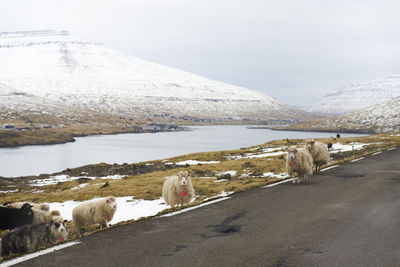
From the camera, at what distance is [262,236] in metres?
9.27

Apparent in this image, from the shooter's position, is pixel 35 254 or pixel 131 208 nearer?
pixel 35 254

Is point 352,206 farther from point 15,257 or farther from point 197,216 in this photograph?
point 15,257

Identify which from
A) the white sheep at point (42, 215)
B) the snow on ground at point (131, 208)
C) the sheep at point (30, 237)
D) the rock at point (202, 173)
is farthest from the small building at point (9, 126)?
the sheep at point (30, 237)

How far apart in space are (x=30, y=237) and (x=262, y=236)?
7.37m

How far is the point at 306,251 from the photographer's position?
8.04 m

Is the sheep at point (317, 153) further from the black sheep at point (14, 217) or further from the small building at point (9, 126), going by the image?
the small building at point (9, 126)

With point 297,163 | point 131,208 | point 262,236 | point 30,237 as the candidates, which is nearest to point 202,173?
point 131,208

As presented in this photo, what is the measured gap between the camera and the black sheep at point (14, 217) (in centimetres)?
1567

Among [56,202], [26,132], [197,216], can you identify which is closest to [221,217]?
[197,216]

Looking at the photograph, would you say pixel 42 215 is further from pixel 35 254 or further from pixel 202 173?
pixel 202 173

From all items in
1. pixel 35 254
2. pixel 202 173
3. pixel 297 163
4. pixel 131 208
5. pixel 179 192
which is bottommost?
pixel 131 208

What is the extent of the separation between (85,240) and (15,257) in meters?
1.70

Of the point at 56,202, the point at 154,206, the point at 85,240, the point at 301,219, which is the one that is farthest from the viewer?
the point at 56,202

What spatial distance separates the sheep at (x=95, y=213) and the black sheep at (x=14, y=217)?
214 cm
